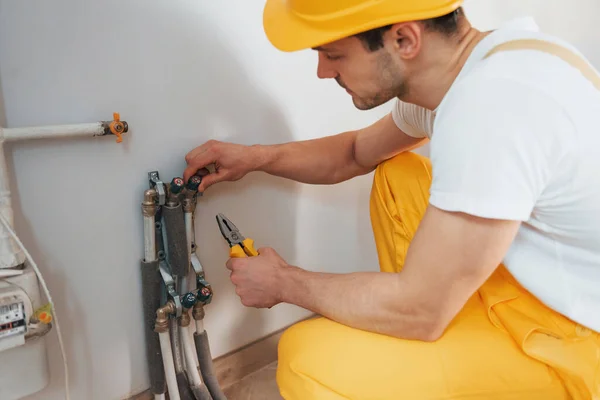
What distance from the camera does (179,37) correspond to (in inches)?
33.9

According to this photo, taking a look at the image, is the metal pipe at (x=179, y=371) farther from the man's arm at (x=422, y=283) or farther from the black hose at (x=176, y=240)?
the man's arm at (x=422, y=283)

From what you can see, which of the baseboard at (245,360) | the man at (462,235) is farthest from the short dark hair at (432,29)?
the baseboard at (245,360)

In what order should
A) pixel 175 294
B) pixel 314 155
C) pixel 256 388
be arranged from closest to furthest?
pixel 175 294 → pixel 314 155 → pixel 256 388

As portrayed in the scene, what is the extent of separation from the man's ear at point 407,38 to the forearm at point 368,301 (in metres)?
0.32

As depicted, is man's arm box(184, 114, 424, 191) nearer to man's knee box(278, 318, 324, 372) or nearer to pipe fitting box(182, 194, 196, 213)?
pipe fitting box(182, 194, 196, 213)

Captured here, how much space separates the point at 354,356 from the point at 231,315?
0.42 m

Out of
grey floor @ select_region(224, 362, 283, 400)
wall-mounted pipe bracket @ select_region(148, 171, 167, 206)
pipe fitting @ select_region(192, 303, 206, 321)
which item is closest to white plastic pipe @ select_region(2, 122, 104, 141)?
wall-mounted pipe bracket @ select_region(148, 171, 167, 206)

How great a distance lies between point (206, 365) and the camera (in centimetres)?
102

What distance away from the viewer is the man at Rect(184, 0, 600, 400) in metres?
0.63

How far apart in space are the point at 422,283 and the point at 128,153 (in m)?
0.52

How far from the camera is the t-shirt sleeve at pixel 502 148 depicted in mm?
616

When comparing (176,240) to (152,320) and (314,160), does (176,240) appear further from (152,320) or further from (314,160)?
(314,160)

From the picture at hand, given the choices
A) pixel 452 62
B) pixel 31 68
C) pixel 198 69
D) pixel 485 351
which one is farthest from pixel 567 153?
pixel 31 68

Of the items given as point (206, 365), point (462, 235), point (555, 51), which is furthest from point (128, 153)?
point (555, 51)
